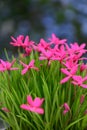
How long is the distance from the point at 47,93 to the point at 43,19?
195cm

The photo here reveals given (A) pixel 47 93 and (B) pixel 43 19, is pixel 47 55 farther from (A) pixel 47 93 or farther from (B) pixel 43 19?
A: (B) pixel 43 19

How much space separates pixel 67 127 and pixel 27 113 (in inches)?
3.7

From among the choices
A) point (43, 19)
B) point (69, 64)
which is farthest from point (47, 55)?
point (43, 19)

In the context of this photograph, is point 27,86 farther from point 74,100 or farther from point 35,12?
point 35,12

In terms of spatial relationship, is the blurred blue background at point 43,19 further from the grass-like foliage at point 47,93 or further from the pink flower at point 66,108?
the pink flower at point 66,108

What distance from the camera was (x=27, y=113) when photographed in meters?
0.84

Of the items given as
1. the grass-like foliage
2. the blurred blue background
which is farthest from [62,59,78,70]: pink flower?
the blurred blue background

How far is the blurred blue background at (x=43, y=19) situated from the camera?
265 centimetres

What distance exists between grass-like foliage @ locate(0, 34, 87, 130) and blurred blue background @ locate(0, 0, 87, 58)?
1.74 metres

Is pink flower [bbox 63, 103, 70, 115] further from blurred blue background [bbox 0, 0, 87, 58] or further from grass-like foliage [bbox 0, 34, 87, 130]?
blurred blue background [bbox 0, 0, 87, 58]

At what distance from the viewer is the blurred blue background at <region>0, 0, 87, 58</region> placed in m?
2.65

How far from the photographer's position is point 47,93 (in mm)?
815

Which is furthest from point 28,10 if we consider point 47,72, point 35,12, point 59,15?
point 47,72

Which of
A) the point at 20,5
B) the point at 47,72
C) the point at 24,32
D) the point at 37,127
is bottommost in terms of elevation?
the point at 37,127
